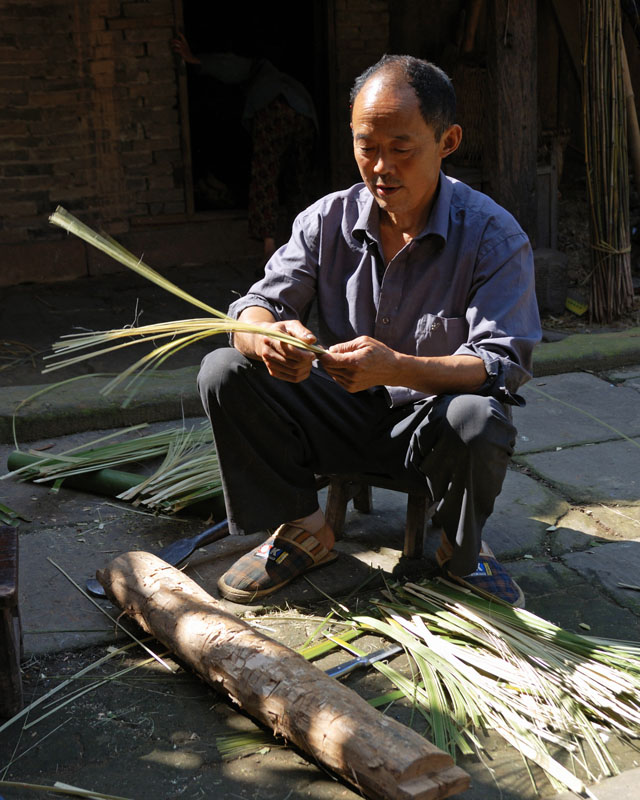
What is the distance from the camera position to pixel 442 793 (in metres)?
1.79

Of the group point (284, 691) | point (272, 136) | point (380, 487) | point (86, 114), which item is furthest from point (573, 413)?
point (86, 114)

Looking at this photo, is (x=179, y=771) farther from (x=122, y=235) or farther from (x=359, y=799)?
(x=122, y=235)

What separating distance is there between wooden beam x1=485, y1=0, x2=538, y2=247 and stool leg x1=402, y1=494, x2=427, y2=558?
275 centimetres

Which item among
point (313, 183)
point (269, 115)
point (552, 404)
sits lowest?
point (552, 404)

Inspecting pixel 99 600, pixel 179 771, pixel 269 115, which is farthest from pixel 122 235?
pixel 179 771

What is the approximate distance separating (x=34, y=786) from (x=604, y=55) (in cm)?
437

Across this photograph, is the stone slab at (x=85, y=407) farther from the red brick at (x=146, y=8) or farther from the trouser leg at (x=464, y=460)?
the red brick at (x=146, y=8)

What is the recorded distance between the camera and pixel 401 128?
2426 millimetres

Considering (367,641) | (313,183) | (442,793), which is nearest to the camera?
(442,793)

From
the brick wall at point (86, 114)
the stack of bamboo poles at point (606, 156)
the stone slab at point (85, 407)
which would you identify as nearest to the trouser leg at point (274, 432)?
the stone slab at point (85, 407)

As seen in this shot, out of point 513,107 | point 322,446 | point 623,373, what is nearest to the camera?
point 322,446

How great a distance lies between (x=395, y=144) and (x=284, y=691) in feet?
4.42

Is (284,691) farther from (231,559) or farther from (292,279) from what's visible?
(292,279)

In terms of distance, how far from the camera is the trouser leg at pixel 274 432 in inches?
102
